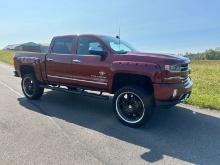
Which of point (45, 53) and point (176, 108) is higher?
Answer: point (45, 53)

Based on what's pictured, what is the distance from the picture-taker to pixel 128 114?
675 centimetres

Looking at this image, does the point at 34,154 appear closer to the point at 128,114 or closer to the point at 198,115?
the point at 128,114

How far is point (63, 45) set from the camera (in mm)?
8383

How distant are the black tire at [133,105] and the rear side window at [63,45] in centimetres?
215

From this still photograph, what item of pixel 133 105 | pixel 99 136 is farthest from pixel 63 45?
pixel 99 136

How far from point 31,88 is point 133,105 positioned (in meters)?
3.99

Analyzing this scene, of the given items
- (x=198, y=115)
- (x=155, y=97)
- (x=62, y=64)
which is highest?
(x=62, y=64)

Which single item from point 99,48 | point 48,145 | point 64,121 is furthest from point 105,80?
point 48,145

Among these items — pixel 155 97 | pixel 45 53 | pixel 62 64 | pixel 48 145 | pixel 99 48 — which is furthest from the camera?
pixel 45 53

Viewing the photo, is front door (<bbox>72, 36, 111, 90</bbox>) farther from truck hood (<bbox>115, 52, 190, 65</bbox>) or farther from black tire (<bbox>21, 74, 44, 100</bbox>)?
black tire (<bbox>21, 74, 44, 100</bbox>)

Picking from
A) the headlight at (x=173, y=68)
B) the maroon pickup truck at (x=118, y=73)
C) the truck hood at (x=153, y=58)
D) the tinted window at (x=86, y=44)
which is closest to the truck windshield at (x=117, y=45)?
the maroon pickup truck at (x=118, y=73)

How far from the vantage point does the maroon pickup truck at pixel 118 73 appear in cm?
627

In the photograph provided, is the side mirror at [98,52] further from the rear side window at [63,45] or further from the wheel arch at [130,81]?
the rear side window at [63,45]

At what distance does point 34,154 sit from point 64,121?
2.03m
